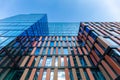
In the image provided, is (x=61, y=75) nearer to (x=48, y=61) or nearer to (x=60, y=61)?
A: (x=60, y=61)

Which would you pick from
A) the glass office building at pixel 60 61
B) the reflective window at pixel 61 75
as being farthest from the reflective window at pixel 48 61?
the reflective window at pixel 61 75

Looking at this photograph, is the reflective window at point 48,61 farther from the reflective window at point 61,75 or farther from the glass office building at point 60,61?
the reflective window at point 61,75

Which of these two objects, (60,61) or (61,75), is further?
(60,61)

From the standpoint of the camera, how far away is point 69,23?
5775cm

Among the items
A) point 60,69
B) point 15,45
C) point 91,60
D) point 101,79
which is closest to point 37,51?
point 15,45

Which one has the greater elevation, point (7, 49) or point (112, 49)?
point (112, 49)

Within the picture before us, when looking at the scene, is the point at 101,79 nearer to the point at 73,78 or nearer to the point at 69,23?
the point at 73,78

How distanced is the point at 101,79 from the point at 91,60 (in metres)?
5.72

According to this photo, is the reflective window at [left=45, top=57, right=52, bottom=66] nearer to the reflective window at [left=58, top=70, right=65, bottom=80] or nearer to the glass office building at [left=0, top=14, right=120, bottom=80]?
the glass office building at [left=0, top=14, right=120, bottom=80]

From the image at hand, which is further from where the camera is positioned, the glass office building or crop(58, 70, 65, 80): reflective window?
crop(58, 70, 65, 80): reflective window

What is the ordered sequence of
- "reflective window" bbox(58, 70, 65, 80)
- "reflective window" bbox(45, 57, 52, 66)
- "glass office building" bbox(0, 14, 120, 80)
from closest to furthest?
1. "glass office building" bbox(0, 14, 120, 80)
2. "reflective window" bbox(58, 70, 65, 80)
3. "reflective window" bbox(45, 57, 52, 66)

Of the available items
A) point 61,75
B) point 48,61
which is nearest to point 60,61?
point 48,61

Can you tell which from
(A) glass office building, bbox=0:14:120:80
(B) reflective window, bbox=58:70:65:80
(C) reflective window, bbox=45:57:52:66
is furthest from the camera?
(C) reflective window, bbox=45:57:52:66

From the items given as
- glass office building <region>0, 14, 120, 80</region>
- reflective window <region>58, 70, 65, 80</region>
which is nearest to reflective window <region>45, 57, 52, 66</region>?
glass office building <region>0, 14, 120, 80</region>
